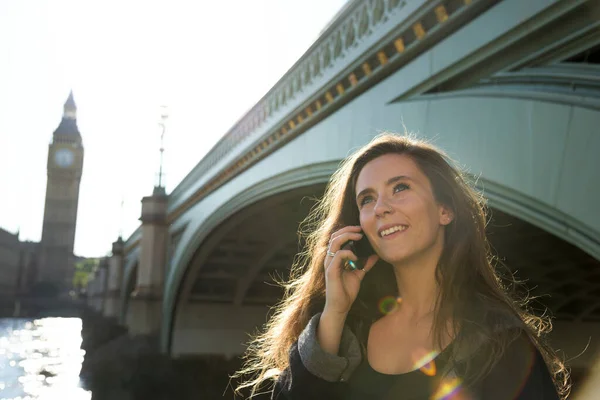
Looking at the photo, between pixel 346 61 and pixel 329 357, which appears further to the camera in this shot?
pixel 346 61

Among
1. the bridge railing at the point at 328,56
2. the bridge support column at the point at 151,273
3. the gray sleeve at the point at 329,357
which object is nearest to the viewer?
the gray sleeve at the point at 329,357

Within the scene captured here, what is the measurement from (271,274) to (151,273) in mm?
6536

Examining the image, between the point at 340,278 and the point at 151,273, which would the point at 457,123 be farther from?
the point at 151,273

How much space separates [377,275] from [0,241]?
307 ft

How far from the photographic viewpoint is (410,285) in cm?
189

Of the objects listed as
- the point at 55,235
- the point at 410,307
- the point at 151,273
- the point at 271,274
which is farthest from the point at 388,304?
the point at 55,235

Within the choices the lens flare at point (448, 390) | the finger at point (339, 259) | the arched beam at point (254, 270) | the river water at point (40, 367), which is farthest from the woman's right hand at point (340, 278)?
the river water at point (40, 367)

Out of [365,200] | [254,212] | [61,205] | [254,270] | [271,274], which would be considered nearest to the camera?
[365,200]

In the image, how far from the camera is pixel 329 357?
177cm

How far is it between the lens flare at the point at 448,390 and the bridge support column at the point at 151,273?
25.8 meters

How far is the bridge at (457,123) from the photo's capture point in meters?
4.11

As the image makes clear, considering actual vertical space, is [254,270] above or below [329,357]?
above

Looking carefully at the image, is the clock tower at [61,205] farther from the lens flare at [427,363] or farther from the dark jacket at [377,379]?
the lens flare at [427,363]

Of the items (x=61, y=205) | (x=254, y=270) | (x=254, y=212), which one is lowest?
(x=254, y=270)
